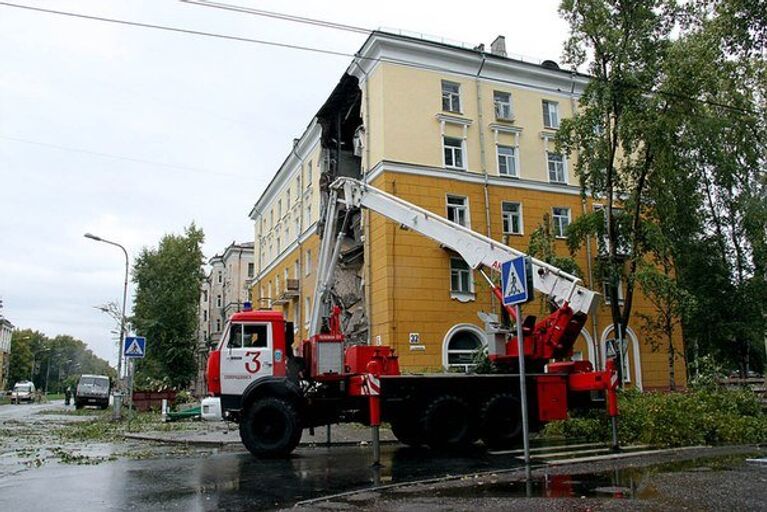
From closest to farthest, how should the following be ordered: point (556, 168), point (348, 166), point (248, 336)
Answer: point (248, 336)
point (556, 168)
point (348, 166)

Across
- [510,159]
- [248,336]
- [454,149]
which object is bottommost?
[248,336]

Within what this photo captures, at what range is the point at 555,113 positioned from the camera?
106 feet

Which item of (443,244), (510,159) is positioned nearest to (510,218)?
(510,159)

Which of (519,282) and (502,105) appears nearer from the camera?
(519,282)

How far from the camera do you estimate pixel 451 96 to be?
30047 mm

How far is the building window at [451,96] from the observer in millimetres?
29844

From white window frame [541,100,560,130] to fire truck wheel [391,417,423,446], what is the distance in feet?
70.2

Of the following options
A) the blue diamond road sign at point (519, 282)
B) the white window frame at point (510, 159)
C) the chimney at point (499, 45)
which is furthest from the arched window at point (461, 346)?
the blue diamond road sign at point (519, 282)

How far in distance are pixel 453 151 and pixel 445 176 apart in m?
1.52

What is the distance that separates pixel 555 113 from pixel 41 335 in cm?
12604

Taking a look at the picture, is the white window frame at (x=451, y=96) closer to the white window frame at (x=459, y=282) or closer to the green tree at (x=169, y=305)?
the white window frame at (x=459, y=282)

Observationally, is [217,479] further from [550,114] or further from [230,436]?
[550,114]

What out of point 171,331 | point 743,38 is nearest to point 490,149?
point 743,38

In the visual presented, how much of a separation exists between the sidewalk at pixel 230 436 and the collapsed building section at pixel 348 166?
9.75 m
